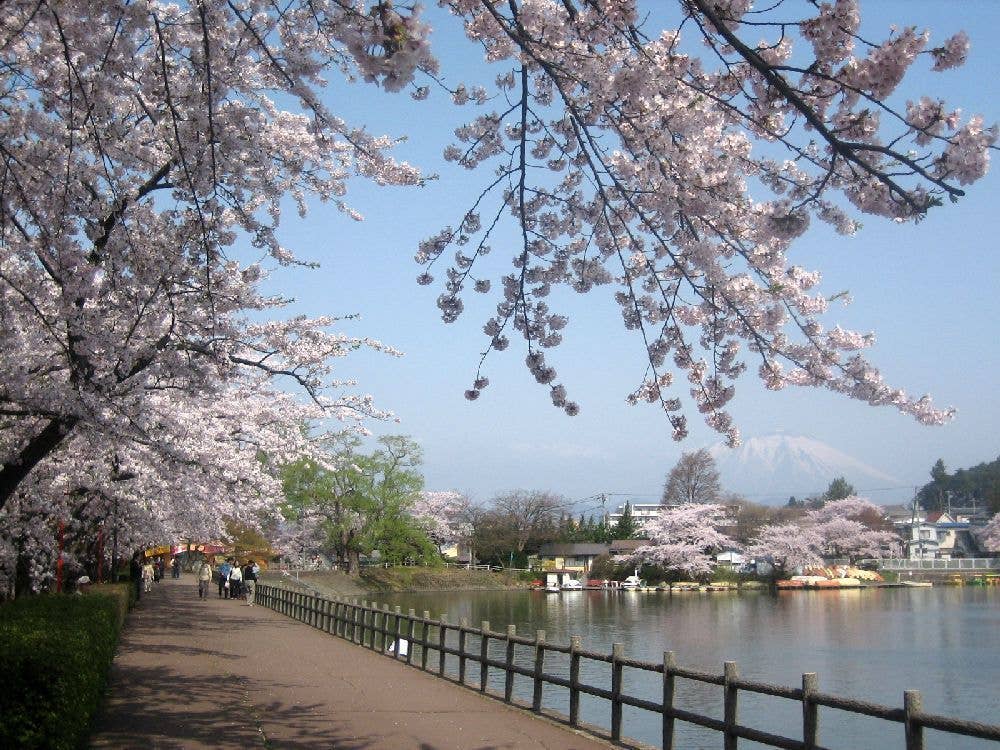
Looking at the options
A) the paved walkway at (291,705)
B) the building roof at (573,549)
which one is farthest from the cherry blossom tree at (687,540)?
the paved walkway at (291,705)

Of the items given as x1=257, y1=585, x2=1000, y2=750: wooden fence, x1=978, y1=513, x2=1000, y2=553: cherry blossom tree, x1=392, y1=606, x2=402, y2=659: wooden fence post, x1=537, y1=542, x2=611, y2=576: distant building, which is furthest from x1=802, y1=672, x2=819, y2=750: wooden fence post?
x1=978, y1=513, x2=1000, y2=553: cherry blossom tree

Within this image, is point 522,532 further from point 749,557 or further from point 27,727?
point 27,727

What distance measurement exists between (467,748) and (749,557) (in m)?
59.4

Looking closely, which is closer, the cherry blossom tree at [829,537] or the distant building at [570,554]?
the cherry blossom tree at [829,537]

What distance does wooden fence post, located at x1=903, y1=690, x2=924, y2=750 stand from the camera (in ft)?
19.2

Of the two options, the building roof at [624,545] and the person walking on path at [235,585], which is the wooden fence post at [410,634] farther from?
the building roof at [624,545]

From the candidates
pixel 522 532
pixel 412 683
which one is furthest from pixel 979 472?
pixel 412 683

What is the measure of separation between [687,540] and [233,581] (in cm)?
3729

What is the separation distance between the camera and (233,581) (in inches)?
1350

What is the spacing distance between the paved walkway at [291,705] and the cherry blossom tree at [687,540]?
161 feet

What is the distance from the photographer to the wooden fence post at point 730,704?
24.0 ft

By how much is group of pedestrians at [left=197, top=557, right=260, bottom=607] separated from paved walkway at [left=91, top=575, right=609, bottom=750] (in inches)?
625

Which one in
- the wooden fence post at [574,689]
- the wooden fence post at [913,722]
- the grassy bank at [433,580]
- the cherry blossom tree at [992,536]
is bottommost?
the grassy bank at [433,580]

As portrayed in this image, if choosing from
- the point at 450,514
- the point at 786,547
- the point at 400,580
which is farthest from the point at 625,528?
the point at 400,580
